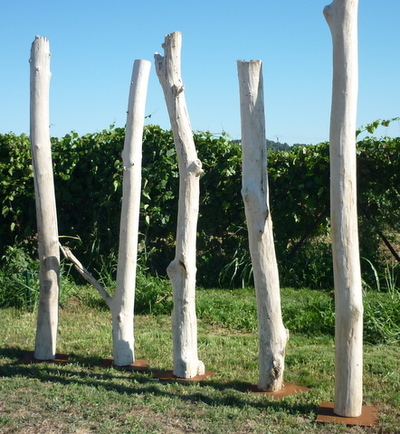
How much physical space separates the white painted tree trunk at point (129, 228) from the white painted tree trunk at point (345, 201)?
78.7 inches

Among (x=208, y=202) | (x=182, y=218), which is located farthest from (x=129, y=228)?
(x=208, y=202)

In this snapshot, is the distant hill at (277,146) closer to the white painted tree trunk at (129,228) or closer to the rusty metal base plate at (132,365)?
the white painted tree trunk at (129,228)

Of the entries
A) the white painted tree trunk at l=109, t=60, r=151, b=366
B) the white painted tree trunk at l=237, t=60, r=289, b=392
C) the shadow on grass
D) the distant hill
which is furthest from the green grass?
the distant hill

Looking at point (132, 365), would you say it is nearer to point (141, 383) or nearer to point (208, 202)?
point (141, 383)

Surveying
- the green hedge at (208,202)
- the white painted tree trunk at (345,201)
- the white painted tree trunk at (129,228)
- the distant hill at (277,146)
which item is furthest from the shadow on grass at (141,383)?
the distant hill at (277,146)

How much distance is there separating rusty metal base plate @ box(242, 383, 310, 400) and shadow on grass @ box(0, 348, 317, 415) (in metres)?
0.07

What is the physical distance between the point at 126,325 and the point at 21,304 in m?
2.79

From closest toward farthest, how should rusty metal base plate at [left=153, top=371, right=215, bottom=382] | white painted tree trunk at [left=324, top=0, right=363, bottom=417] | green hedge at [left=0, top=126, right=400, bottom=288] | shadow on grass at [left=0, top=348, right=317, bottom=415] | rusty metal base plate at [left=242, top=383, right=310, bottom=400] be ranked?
white painted tree trunk at [left=324, top=0, right=363, bottom=417] → shadow on grass at [left=0, top=348, right=317, bottom=415] → rusty metal base plate at [left=242, top=383, right=310, bottom=400] → rusty metal base plate at [left=153, top=371, right=215, bottom=382] → green hedge at [left=0, top=126, right=400, bottom=288]

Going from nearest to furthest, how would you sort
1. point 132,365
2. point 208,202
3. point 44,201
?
point 132,365 < point 44,201 < point 208,202

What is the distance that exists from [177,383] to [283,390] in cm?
85

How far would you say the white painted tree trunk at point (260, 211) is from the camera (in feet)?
14.9

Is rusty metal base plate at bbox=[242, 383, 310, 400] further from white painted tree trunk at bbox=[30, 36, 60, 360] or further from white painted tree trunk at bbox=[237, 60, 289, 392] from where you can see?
white painted tree trunk at bbox=[30, 36, 60, 360]

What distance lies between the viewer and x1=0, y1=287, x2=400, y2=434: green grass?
13.6 ft

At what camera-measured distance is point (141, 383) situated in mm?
4961
